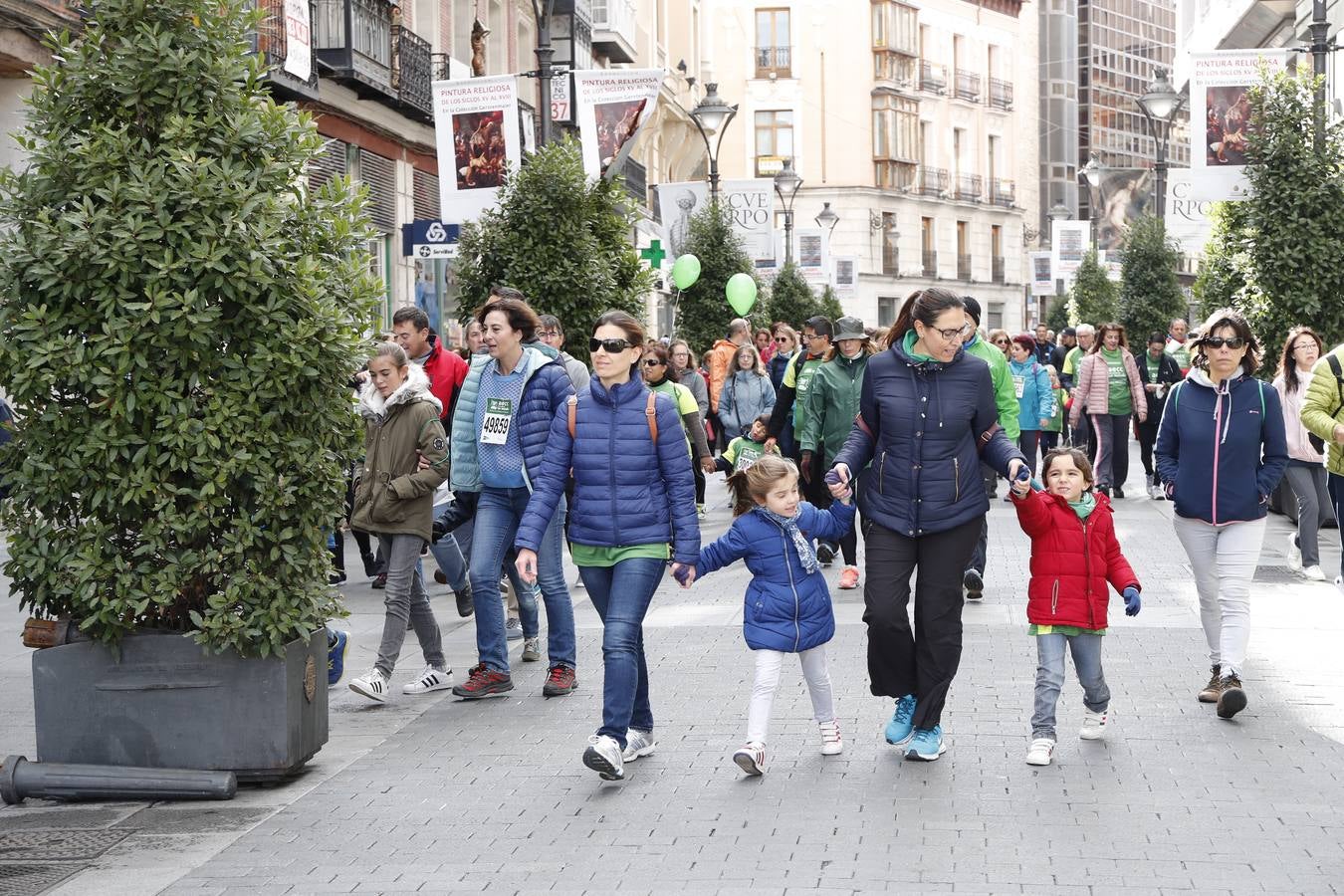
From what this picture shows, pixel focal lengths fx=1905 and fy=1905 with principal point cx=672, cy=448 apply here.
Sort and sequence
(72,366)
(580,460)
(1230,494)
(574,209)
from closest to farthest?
1. (72,366)
2. (580,460)
3. (1230,494)
4. (574,209)

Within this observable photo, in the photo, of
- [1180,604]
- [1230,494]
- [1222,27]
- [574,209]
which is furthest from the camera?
[1222,27]

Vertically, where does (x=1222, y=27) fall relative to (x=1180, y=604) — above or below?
above

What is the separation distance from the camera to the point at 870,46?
238 feet

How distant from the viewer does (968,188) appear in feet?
252

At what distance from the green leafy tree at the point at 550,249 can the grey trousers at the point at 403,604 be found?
7966mm

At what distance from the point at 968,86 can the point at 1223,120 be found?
59633 millimetres

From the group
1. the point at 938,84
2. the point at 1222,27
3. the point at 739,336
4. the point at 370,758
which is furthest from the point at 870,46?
the point at 370,758

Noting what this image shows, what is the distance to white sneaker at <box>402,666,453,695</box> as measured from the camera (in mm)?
9148

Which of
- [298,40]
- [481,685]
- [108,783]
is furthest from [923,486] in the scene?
[298,40]

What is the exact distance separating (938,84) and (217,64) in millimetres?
71007

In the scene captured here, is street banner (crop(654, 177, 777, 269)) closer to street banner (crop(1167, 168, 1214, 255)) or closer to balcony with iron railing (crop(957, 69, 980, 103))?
street banner (crop(1167, 168, 1214, 255))

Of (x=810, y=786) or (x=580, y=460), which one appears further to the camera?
(x=580, y=460)

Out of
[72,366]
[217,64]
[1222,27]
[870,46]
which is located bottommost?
[72,366]

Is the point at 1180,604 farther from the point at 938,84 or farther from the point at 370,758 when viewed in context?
the point at 938,84
